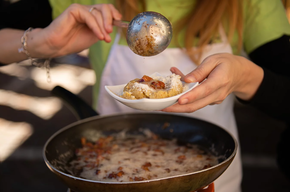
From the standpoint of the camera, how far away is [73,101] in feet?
4.05

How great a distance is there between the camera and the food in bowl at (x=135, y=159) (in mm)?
915

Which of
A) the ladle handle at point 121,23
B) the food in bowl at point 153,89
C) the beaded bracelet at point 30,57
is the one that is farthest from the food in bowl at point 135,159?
the ladle handle at point 121,23

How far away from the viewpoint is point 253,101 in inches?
49.0

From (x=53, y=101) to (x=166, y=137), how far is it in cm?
323

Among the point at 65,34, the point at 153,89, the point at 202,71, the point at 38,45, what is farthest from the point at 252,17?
the point at 38,45

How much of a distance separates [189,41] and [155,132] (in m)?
0.49

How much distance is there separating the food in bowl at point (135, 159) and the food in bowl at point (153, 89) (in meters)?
0.27

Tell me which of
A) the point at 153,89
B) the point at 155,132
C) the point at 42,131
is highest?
the point at 153,89

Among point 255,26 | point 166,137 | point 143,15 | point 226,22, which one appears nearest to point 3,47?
point 143,15

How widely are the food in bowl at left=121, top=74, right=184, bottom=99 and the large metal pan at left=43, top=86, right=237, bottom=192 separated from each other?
0.26 m

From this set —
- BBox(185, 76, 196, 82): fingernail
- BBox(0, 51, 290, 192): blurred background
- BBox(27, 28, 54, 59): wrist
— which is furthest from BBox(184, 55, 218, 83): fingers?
BBox(0, 51, 290, 192): blurred background

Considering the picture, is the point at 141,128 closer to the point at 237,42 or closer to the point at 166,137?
the point at 166,137

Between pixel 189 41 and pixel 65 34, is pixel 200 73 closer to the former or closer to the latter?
pixel 189 41

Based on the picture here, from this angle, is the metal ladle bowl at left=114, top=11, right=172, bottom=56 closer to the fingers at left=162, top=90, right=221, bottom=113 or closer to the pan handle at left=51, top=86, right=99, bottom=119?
the fingers at left=162, top=90, right=221, bottom=113
